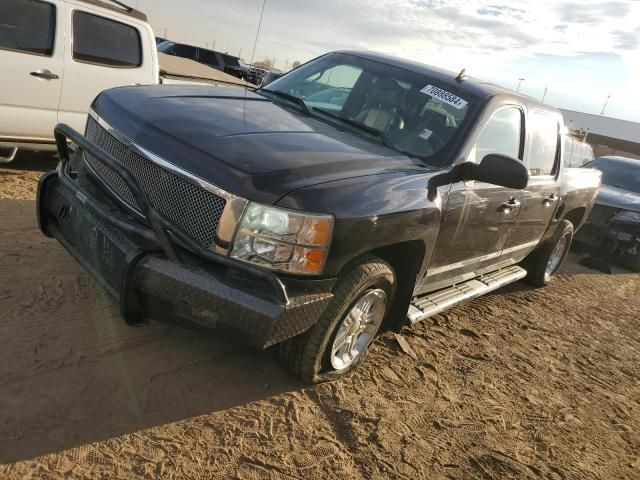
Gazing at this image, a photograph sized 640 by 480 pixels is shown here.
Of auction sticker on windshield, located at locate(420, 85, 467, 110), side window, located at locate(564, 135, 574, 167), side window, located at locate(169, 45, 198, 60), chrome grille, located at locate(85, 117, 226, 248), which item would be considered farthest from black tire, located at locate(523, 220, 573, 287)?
side window, located at locate(169, 45, 198, 60)

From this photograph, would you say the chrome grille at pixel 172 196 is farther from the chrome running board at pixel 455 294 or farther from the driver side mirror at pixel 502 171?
the driver side mirror at pixel 502 171

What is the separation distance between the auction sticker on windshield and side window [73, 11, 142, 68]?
3766 mm

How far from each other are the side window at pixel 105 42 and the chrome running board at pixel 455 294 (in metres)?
4.32

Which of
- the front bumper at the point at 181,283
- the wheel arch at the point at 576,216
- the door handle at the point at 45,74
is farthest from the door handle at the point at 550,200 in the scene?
the door handle at the point at 45,74

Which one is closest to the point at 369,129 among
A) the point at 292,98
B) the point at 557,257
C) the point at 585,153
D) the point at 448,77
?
the point at 292,98

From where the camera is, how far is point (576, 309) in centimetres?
591

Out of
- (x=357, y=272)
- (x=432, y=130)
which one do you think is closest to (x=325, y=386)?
(x=357, y=272)

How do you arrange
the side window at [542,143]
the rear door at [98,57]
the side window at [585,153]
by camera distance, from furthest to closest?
the side window at [585,153] → the rear door at [98,57] → the side window at [542,143]

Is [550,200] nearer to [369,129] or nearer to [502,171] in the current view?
[502,171]

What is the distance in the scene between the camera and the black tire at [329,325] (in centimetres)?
283

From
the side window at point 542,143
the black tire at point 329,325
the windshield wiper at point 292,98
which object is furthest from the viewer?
the side window at point 542,143

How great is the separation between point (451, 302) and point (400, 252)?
2.96 ft

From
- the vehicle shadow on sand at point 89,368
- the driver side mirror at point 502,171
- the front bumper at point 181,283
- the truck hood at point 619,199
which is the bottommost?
the vehicle shadow on sand at point 89,368

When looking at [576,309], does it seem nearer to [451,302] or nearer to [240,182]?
[451,302]
